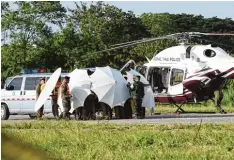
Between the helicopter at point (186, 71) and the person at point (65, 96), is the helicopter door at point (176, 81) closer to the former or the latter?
the helicopter at point (186, 71)

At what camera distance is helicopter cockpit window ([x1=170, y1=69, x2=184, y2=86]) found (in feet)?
72.5

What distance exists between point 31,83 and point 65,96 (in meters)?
1.90

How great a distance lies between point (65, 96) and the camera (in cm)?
1716

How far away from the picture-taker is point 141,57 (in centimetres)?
4672

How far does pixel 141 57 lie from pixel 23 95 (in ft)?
93.7

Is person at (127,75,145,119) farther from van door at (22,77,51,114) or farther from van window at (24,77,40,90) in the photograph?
van window at (24,77,40,90)

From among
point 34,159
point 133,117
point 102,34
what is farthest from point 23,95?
point 102,34

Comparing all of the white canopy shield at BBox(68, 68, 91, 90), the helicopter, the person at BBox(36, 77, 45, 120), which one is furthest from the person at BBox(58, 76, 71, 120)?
the helicopter

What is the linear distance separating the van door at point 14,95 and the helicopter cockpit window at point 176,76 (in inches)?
228

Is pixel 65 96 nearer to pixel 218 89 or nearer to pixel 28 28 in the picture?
pixel 218 89

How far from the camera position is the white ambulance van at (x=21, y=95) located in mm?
18438

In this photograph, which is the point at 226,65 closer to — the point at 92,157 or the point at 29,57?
the point at 92,157

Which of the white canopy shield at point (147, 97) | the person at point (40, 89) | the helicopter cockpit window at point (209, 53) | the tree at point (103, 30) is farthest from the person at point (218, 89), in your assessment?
the tree at point (103, 30)

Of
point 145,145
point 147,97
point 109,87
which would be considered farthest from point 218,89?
point 145,145
